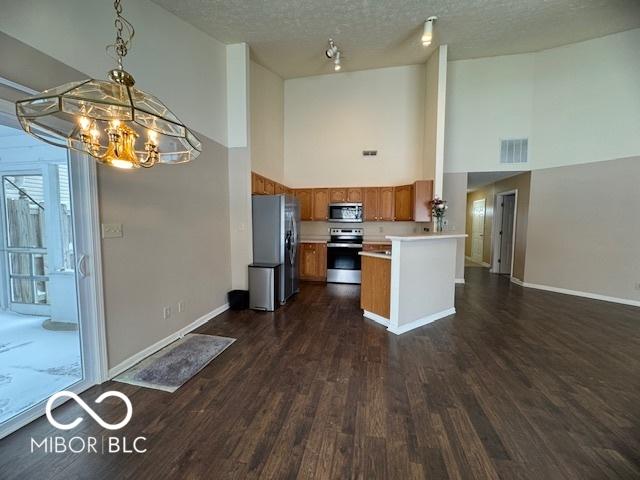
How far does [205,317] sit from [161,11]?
368 cm

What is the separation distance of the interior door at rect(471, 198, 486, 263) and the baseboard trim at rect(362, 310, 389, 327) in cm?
628

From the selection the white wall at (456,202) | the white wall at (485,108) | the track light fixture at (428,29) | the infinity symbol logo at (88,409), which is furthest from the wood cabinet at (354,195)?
the infinity symbol logo at (88,409)

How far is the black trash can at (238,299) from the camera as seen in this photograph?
388 cm

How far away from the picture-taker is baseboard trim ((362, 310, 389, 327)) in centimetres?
334

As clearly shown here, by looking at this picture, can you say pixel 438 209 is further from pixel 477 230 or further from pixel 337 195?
pixel 477 230

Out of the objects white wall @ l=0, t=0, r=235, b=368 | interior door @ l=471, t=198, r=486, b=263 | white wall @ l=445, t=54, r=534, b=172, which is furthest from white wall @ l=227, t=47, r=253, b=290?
interior door @ l=471, t=198, r=486, b=263

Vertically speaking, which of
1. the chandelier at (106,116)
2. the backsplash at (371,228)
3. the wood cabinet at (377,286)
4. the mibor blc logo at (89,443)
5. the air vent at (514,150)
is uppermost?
the air vent at (514,150)

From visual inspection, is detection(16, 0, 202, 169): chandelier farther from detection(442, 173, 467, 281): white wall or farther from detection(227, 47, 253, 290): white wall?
detection(442, 173, 467, 281): white wall

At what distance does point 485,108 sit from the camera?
17.4ft

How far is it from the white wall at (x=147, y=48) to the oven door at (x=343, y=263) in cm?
302

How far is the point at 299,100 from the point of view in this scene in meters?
5.96

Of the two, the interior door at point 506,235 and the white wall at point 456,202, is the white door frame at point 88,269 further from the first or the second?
the interior door at point 506,235

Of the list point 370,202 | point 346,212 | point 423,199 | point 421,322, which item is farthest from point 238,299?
point 423,199

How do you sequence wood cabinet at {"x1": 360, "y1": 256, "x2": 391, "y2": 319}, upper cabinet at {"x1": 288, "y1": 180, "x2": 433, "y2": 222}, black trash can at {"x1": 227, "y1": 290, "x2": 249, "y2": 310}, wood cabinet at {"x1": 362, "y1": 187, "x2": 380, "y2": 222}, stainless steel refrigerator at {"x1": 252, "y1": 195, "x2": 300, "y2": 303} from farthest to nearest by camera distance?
wood cabinet at {"x1": 362, "y1": 187, "x2": 380, "y2": 222}, upper cabinet at {"x1": 288, "y1": 180, "x2": 433, "y2": 222}, stainless steel refrigerator at {"x1": 252, "y1": 195, "x2": 300, "y2": 303}, black trash can at {"x1": 227, "y1": 290, "x2": 249, "y2": 310}, wood cabinet at {"x1": 360, "y1": 256, "x2": 391, "y2": 319}
